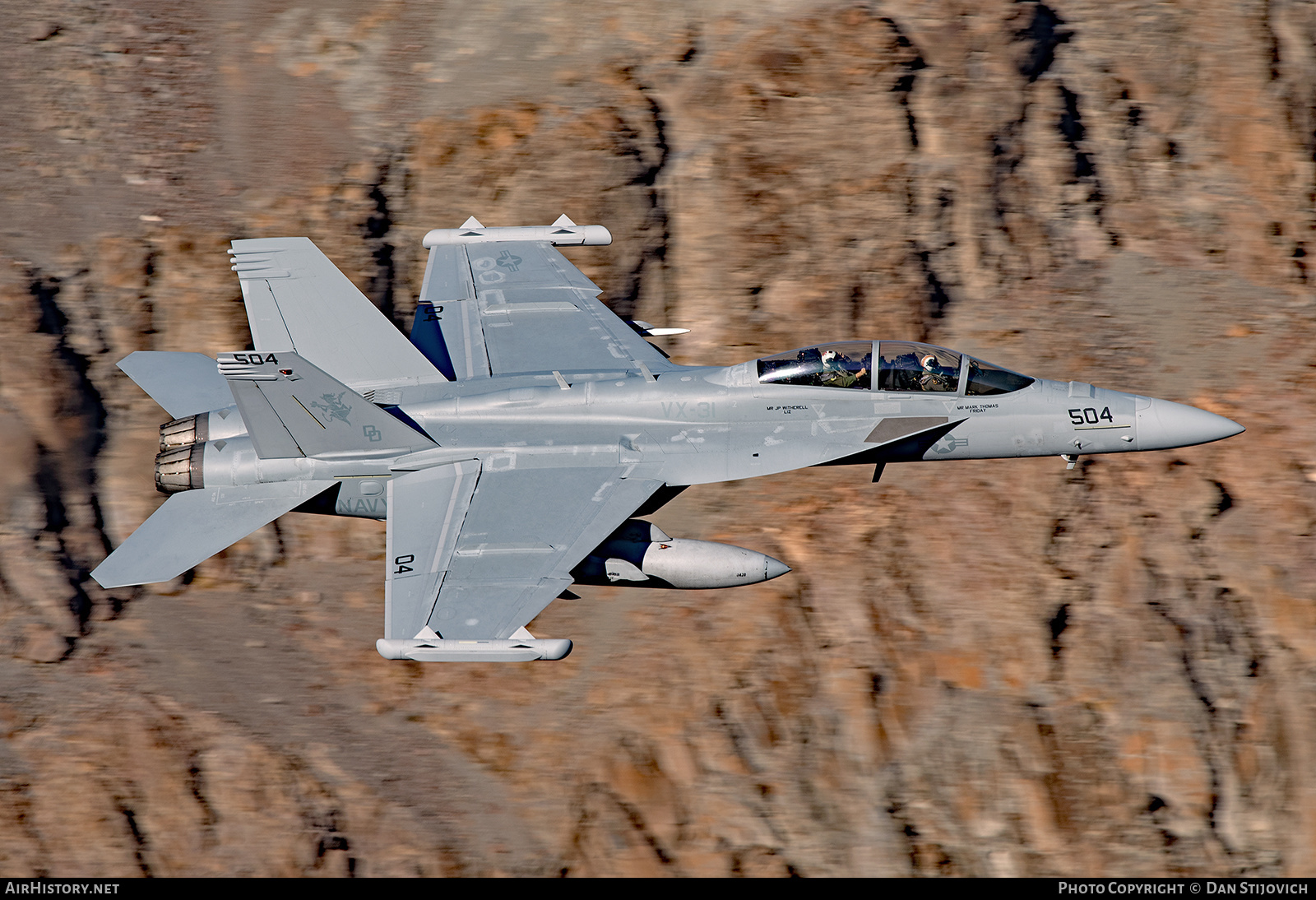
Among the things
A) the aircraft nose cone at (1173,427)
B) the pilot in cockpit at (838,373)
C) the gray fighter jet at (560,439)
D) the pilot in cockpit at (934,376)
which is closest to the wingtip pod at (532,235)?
the gray fighter jet at (560,439)

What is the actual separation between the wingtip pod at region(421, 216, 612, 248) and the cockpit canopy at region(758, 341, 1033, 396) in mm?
4581

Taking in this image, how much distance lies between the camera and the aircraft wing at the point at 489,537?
14250 mm

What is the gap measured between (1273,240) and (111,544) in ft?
77.7

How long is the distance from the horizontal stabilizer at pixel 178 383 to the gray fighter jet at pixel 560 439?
0.03 meters

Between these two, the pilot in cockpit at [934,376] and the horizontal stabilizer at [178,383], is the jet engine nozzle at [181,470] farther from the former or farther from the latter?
the pilot in cockpit at [934,376]

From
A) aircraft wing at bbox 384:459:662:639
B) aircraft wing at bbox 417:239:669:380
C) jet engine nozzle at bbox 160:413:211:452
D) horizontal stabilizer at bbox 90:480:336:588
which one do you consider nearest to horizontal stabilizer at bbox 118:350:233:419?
jet engine nozzle at bbox 160:413:211:452

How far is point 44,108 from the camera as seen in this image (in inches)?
858

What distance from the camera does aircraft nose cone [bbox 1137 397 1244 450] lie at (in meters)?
15.8

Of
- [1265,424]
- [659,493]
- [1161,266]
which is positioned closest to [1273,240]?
[1161,266]

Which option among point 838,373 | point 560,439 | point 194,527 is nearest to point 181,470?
point 194,527

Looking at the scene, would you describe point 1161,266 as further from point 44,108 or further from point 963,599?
point 44,108

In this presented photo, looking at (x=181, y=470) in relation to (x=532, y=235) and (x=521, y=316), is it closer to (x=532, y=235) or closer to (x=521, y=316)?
(x=521, y=316)

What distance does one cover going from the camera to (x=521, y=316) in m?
18.1
